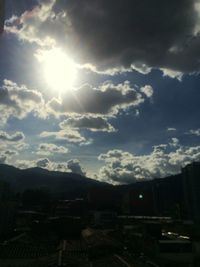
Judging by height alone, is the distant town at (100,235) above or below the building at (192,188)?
below

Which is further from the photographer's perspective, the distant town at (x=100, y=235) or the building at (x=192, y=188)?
the building at (x=192, y=188)

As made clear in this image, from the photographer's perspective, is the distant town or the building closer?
the distant town

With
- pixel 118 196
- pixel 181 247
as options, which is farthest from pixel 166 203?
pixel 181 247

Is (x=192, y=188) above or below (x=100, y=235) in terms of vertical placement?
above

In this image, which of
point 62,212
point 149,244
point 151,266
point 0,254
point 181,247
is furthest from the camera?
point 62,212

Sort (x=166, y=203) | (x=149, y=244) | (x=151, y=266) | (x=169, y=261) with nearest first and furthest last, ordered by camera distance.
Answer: (x=151, y=266)
(x=169, y=261)
(x=149, y=244)
(x=166, y=203)

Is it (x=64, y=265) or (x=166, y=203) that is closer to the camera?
(x=64, y=265)

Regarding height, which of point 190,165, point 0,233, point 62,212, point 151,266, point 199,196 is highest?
point 190,165

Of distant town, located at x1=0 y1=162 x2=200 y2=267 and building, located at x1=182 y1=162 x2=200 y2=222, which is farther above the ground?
building, located at x1=182 y1=162 x2=200 y2=222

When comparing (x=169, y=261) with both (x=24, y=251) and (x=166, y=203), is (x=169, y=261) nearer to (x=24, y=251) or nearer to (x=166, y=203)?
(x=24, y=251)

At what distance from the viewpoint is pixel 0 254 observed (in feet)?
98.5

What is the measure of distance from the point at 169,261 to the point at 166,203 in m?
144

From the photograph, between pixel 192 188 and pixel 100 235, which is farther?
pixel 192 188

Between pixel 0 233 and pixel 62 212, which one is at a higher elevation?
pixel 62 212
